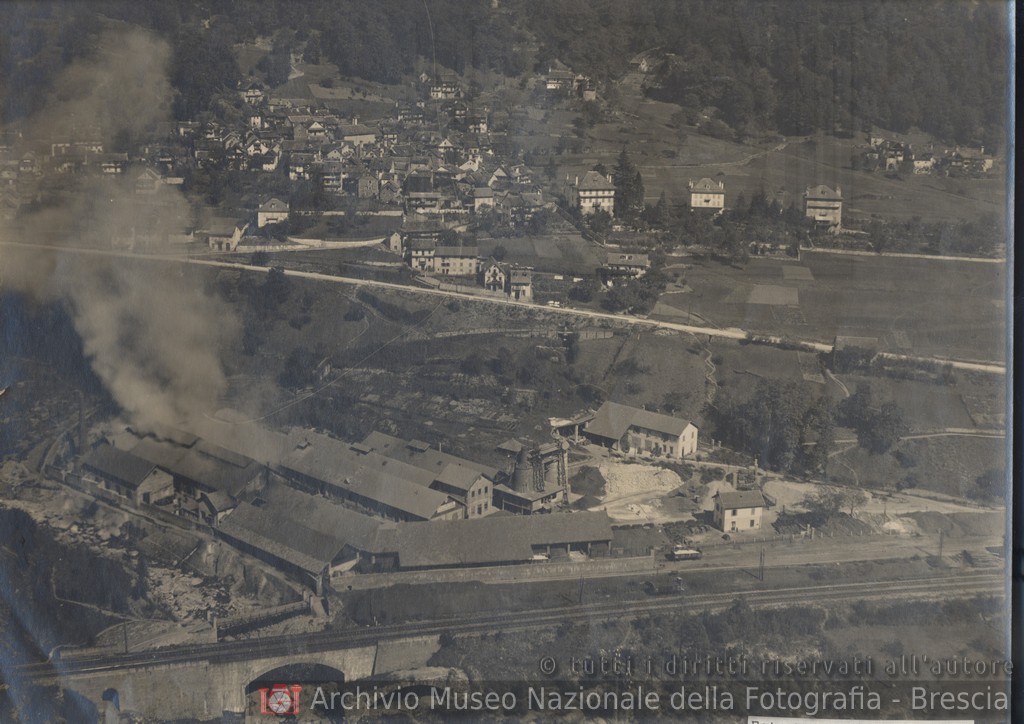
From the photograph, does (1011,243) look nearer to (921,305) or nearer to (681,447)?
(921,305)

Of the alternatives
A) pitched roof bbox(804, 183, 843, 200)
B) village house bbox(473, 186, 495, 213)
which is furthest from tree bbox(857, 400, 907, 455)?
village house bbox(473, 186, 495, 213)

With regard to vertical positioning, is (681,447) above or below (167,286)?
below

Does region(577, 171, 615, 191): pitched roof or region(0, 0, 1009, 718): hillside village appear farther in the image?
region(577, 171, 615, 191): pitched roof

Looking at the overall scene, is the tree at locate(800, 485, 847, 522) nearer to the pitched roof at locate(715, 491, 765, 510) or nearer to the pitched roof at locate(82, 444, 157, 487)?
the pitched roof at locate(715, 491, 765, 510)

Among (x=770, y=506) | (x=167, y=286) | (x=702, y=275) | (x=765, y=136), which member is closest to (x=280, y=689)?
(x=167, y=286)

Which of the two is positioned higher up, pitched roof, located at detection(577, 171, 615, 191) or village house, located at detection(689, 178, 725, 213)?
pitched roof, located at detection(577, 171, 615, 191)

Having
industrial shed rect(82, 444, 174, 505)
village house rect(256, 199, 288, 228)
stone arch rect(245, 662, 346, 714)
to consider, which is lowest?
stone arch rect(245, 662, 346, 714)

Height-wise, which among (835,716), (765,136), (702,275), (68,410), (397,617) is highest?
(765,136)
